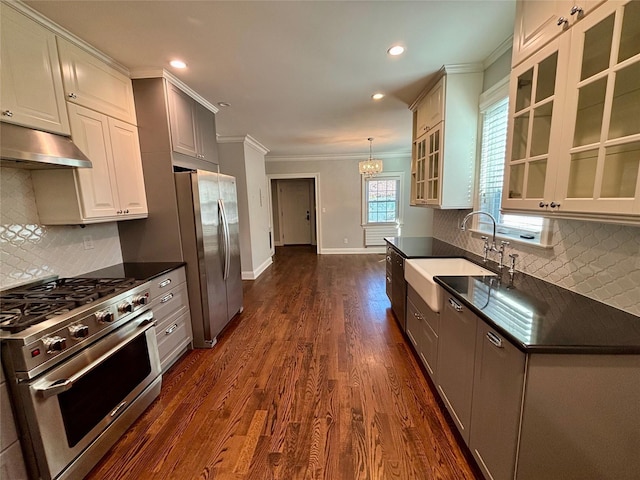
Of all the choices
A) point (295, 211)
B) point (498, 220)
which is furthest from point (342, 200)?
point (498, 220)

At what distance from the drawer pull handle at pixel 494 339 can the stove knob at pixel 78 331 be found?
202 cm

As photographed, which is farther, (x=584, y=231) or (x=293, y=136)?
(x=293, y=136)

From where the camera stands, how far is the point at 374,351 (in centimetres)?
259

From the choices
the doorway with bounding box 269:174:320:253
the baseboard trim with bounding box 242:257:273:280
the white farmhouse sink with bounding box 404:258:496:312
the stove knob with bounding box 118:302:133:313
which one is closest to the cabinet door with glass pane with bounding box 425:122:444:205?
the white farmhouse sink with bounding box 404:258:496:312

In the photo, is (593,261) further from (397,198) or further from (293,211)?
(293,211)

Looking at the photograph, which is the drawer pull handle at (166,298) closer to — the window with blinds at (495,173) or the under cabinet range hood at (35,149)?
the under cabinet range hood at (35,149)

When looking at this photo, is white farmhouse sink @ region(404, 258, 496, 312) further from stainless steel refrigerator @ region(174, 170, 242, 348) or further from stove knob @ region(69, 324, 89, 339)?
stove knob @ region(69, 324, 89, 339)

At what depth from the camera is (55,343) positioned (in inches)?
50.1

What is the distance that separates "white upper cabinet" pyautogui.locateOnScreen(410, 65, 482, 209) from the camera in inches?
96.1

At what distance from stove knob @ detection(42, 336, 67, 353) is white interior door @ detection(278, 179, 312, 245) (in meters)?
7.23

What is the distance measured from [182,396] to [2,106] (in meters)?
2.13

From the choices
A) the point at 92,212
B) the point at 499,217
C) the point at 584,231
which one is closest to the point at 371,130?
the point at 499,217

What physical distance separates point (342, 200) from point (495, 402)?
5.98 meters

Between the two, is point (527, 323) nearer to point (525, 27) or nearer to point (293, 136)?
point (525, 27)
